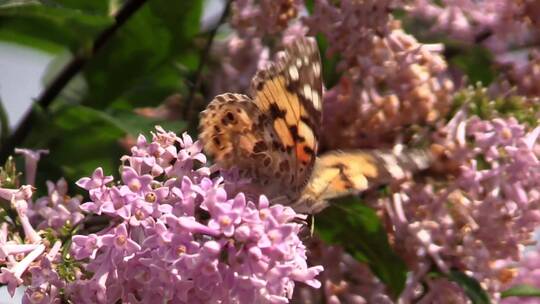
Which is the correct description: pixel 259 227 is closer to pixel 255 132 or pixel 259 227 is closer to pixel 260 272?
pixel 260 272

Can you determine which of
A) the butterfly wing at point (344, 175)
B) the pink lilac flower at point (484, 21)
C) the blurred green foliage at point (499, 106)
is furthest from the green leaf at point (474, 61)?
the butterfly wing at point (344, 175)

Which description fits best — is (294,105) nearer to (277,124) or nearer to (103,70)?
(277,124)

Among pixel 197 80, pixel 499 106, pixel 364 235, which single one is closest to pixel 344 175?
pixel 364 235

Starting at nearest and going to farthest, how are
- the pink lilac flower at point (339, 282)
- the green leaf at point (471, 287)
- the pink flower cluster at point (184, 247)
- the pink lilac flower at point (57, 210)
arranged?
the pink flower cluster at point (184, 247) < the pink lilac flower at point (57, 210) < the green leaf at point (471, 287) < the pink lilac flower at point (339, 282)

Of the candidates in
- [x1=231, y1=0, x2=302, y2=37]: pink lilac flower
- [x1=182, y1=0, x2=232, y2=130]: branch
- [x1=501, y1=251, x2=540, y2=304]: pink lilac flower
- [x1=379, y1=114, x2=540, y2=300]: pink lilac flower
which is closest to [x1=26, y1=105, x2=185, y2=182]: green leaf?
[x1=182, y1=0, x2=232, y2=130]: branch

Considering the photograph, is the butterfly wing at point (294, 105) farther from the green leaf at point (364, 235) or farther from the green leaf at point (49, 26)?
the green leaf at point (49, 26)

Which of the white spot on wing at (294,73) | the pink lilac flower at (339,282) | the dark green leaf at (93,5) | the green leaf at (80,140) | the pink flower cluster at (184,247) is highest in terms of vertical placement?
the white spot on wing at (294,73)
